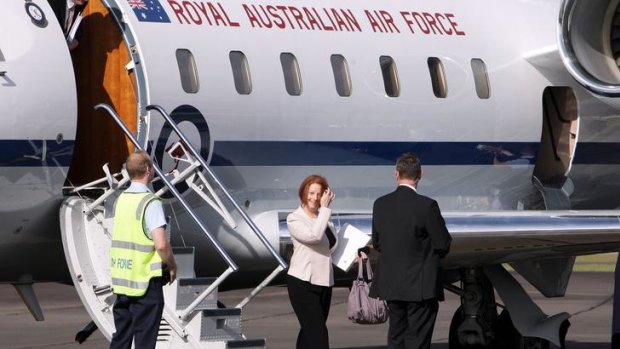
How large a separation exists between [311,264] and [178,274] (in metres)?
1.02

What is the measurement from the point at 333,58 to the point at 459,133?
1.54m

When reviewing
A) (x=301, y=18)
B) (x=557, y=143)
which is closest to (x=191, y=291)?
(x=301, y=18)

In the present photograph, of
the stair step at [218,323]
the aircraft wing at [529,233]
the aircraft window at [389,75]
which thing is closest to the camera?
the stair step at [218,323]

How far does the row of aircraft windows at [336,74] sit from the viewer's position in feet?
41.0

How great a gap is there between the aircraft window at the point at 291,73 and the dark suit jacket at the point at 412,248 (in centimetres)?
274

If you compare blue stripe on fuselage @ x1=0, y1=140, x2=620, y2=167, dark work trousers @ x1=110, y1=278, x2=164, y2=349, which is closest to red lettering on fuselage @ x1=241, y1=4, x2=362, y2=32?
blue stripe on fuselage @ x1=0, y1=140, x2=620, y2=167

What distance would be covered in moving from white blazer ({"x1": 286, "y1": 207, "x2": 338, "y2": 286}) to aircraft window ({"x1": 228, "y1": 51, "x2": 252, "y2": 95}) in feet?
5.76

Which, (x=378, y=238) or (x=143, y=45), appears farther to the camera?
(x=143, y=45)

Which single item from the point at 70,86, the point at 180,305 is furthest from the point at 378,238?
the point at 70,86

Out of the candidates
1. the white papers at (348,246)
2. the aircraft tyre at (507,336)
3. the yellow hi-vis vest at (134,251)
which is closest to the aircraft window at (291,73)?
the white papers at (348,246)

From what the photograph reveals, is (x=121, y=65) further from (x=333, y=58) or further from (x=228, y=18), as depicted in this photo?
(x=333, y=58)

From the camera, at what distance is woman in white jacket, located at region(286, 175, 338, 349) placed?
1124cm

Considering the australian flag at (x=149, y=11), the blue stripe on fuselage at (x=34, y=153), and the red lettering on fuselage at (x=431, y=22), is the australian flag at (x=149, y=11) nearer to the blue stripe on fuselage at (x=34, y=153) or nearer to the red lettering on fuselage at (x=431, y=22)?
the blue stripe on fuselage at (x=34, y=153)

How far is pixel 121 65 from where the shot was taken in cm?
1226
